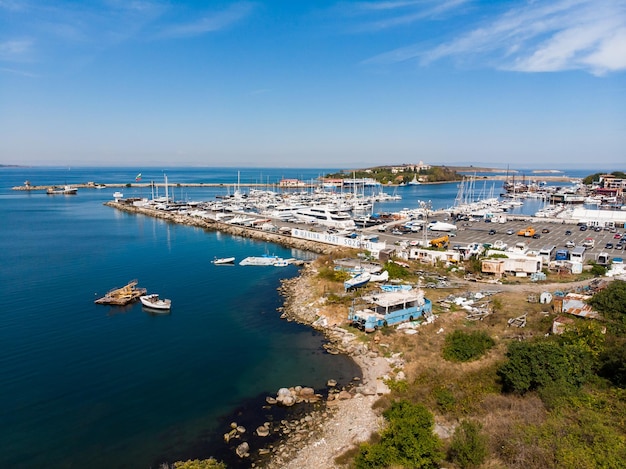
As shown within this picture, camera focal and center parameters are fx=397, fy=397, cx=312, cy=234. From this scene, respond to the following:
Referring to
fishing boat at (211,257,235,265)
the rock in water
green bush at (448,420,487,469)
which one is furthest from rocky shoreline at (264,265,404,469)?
fishing boat at (211,257,235,265)

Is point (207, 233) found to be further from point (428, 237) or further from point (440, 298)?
point (440, 298)

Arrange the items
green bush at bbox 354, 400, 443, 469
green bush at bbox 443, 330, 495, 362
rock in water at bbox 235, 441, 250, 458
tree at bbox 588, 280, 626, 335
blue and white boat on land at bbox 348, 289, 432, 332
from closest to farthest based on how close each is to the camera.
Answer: green bush at bbox 354, 400, 443, 469 → rock in water at bbox 235, 441, 250, 458 → green bush at bbox 443, 330, 495, 362 → tree at bbox 588, 280, 626, 335 → blue and white boat on land at bbox 348, 289, 432, 332

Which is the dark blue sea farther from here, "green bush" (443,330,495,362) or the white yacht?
the white yacht

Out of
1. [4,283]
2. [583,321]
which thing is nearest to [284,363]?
[583,321]

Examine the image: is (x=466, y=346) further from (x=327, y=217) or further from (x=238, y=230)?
(x=327, y=217)

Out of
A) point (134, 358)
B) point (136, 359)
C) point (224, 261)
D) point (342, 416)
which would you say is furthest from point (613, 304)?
point (224, 261)

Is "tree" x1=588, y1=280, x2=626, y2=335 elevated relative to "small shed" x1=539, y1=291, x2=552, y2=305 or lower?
elevated

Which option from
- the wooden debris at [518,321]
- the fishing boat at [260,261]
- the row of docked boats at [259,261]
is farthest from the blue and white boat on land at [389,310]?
the fishing boat at [260,261]

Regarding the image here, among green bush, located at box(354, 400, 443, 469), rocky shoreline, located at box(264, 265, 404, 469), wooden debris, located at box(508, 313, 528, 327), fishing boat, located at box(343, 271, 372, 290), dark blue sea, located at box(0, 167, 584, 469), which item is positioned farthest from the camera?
fishing boat, located at box(343, 271, 372, 290)
